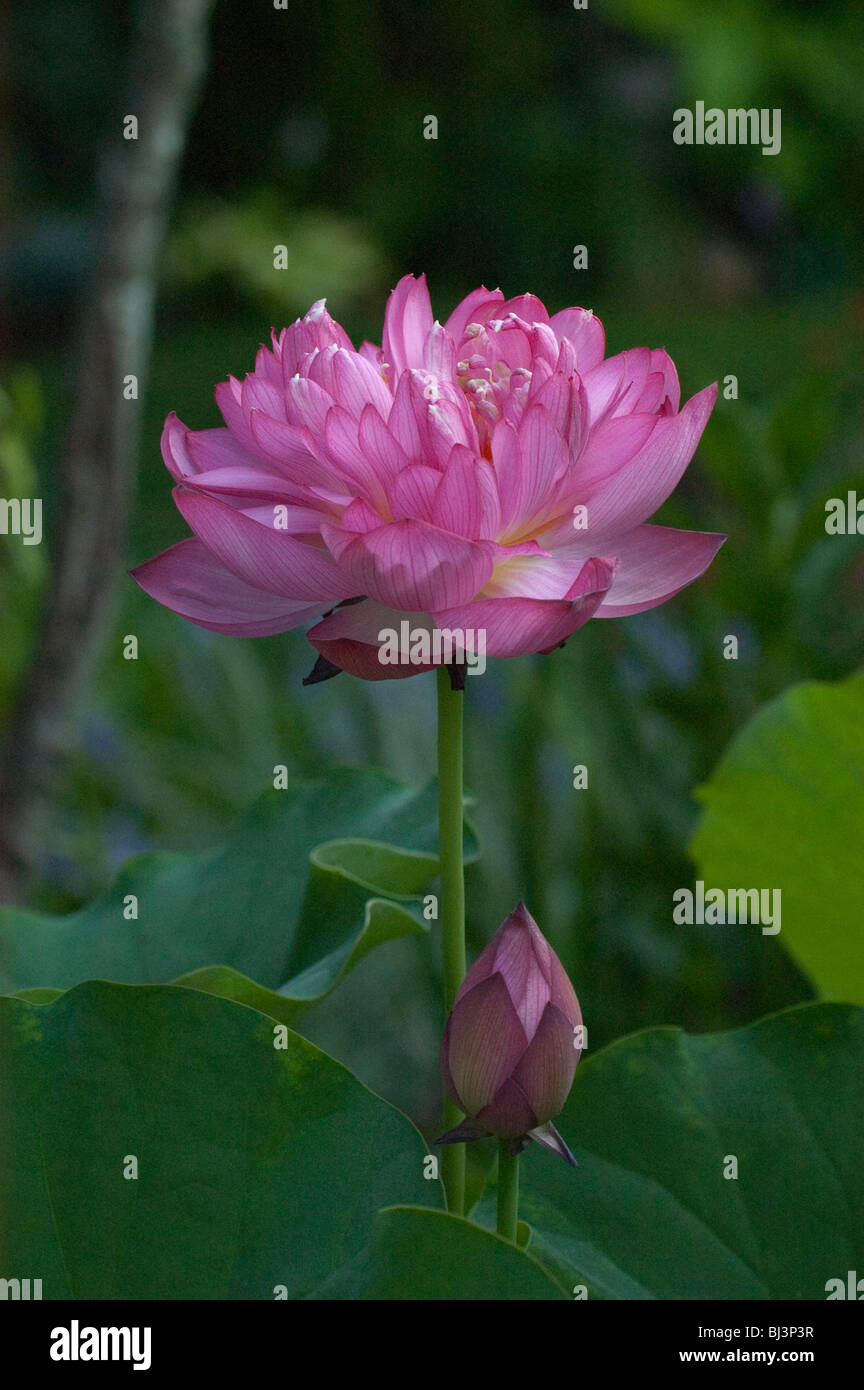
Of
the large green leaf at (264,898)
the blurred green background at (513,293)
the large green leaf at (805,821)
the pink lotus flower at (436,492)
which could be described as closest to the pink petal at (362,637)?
the pink lotus flower at (436,492)

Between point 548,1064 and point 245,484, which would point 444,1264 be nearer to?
point 548,1064

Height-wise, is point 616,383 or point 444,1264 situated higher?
point 616,383

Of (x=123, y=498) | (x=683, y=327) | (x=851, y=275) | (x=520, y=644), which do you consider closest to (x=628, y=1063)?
(x=520, y=644)

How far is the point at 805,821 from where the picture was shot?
1.60 feet

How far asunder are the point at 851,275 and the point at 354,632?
16.0ft

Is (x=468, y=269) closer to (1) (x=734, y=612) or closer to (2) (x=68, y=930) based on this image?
(1) (x=734, y=612)

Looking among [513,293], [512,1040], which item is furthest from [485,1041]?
[513,293]

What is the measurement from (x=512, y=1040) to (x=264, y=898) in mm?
197

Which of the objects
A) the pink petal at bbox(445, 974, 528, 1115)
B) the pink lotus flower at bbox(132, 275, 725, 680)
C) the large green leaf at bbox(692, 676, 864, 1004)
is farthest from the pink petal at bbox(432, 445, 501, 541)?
the large green leaf at bbox(692, 676, 864, 1004)

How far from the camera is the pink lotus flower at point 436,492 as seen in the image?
11.6 inches

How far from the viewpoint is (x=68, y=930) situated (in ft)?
1.65

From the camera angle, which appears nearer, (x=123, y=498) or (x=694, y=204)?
(x=123, y=498)

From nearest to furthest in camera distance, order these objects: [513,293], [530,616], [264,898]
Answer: [530,616]
[264,898]
[513,293]

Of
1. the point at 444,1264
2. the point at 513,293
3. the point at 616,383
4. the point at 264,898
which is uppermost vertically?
the point at 513,293
